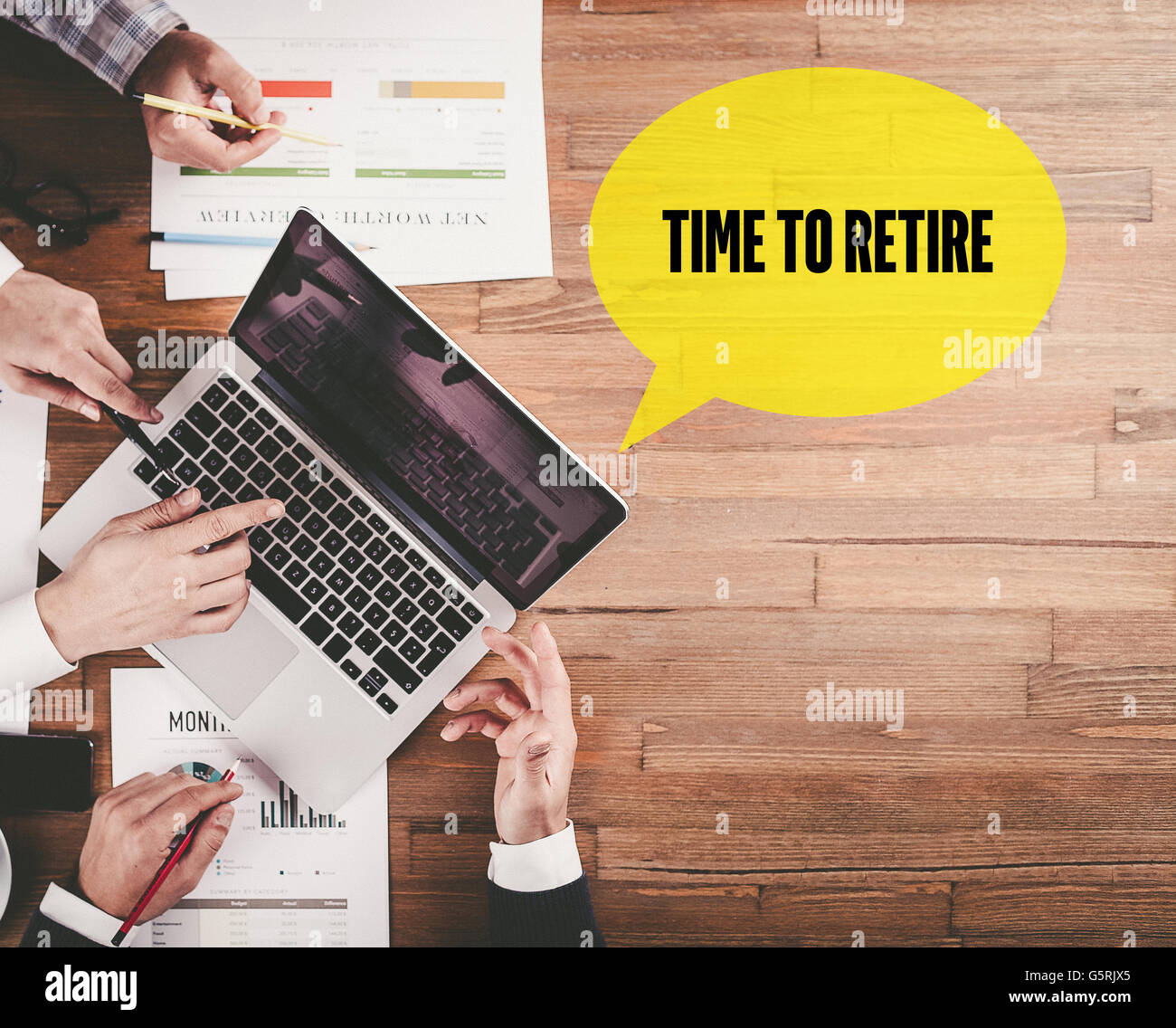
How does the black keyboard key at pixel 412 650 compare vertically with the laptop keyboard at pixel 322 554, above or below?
below

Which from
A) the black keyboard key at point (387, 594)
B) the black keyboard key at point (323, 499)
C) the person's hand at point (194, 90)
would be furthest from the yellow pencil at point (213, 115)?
the black keyboard key at point (387, 594)

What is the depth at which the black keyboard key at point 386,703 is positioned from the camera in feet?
2.99

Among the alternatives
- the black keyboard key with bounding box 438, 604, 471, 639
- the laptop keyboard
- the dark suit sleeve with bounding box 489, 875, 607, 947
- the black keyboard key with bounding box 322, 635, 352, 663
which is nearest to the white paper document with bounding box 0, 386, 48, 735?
the laptop keyboard

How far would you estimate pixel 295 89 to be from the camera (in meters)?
0.98

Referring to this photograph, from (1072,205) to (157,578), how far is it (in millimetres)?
1097

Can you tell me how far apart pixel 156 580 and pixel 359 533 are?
213mm

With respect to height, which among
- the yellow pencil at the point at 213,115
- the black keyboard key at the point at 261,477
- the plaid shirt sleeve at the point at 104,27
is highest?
the plaid shirt sleeve at the point at 104,27

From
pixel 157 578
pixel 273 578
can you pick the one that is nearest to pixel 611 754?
pixel 273 578

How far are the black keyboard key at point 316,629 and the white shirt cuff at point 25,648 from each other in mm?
272

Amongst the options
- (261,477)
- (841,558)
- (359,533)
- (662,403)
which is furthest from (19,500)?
(841,558)

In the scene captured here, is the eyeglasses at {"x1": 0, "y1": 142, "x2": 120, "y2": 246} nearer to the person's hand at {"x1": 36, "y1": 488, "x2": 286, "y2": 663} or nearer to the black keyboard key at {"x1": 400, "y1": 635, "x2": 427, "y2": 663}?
the person's hand at {"x1": 36, "y1": 488, "x2": 286, "y2": 663}

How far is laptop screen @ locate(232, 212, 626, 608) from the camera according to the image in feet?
2.94

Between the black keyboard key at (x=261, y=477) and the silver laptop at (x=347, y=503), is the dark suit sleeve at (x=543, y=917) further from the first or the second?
the black keyboard key at (x=261, y=477)
